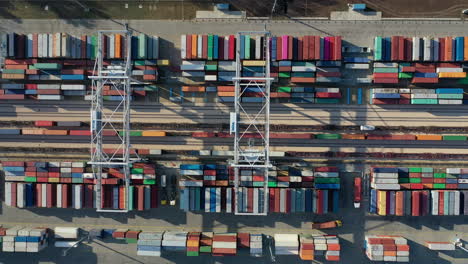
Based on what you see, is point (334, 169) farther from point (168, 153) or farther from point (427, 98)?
point (168, 153)

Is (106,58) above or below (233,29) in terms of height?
Answer: below

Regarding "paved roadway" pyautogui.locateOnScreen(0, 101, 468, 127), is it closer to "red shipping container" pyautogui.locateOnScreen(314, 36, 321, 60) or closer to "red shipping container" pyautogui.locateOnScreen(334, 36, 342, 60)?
"red shipping container" pyautogui.locateOnScreen(314, 36, 321, 60)

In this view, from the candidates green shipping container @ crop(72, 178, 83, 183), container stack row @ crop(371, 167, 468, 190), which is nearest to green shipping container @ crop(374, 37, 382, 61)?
container stack row @ crop(371, 167, 468, 190)

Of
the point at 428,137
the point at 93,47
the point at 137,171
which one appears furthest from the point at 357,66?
the point at 93,47

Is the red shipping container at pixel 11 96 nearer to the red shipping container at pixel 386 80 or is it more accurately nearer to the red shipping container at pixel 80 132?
the red shipping container at pixel 80 132

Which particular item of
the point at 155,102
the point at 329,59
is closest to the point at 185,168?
the point at 155,102

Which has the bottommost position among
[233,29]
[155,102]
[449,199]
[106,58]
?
[449,199]
